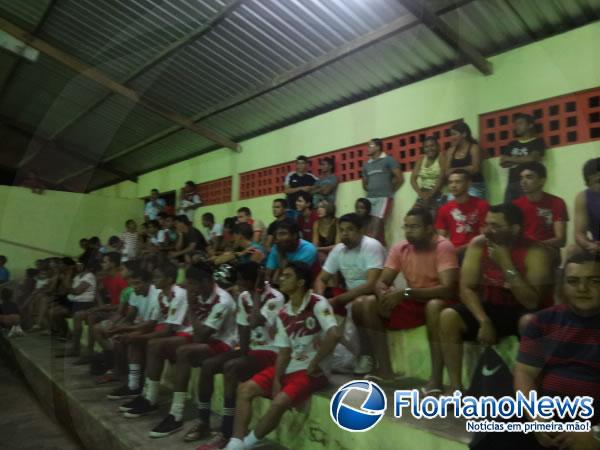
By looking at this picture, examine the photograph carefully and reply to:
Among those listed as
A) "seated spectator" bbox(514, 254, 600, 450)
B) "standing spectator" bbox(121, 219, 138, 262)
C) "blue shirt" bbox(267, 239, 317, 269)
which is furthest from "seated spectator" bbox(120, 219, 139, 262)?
"seated spectator" bbox(514, 254, 600, 450)

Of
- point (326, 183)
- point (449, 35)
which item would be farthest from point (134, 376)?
point (449, 35)

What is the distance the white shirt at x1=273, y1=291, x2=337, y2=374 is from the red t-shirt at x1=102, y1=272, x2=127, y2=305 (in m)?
1.44

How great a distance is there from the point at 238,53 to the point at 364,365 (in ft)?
3.77

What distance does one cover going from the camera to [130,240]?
2227 mm

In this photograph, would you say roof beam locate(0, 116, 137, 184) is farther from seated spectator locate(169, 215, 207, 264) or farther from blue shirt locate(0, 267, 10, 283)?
blue shirt locate(0, 267, 10, 283)

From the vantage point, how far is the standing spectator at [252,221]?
2.12 meters

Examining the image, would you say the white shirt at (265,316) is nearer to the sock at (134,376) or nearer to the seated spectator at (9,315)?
the sock at (134,376)

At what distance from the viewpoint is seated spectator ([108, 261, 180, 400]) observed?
1.83 metres

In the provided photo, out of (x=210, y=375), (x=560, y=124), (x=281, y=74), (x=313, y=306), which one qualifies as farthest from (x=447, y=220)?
(x=210, y=375)

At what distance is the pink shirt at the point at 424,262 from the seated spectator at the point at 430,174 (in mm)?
201

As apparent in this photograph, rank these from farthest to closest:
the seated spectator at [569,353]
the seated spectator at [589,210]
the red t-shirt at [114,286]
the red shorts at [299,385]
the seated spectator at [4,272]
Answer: the seated spectator at [4,272], the red t-shirt at [114,286], the red shorts at [299,385], the seated spectator at [589,210], the seated spectator at [569,353]

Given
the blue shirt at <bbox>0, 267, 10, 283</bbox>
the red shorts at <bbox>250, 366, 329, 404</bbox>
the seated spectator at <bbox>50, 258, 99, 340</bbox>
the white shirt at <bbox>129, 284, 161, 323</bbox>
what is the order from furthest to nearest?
the blue shirt at <bbox>0, 267, 10, 283</bbox> → the seated spectator at <bbox>50, 258, 99, 340</bbox> → the white shirt at <bbox>129, 284, 161, 323</bbox> → the red shorts at <bbox>250, 366, 329, 404</bbox>

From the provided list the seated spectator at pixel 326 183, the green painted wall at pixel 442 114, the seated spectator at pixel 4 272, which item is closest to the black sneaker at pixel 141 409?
the green painted wall at pixel 442 114

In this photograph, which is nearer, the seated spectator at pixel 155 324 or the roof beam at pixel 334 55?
the roof beam at pixel 334 55
